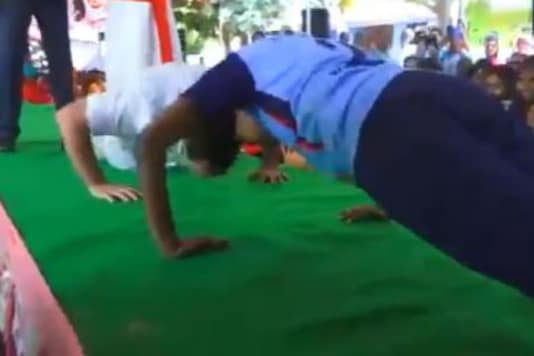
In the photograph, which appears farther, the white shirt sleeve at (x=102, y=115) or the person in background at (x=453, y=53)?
the person in background at (x=453, y=53)

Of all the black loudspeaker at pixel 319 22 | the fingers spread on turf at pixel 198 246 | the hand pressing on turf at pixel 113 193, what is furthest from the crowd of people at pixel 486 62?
the fingers spread on turf at pixel 198 246

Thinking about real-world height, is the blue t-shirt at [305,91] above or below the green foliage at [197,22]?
above

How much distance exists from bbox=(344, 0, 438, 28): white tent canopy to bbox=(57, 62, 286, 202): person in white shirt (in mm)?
1364

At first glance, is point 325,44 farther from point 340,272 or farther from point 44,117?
point 44,117

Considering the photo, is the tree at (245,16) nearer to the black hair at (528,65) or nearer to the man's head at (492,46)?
the man's head at (492,46)

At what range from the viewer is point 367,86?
86 cm

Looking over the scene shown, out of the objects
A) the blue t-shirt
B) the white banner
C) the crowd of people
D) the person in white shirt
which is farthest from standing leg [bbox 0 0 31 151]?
the white banner

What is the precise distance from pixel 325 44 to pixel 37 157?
3.49ft

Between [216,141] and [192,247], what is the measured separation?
18cm

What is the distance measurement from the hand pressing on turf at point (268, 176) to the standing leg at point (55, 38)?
68 cm

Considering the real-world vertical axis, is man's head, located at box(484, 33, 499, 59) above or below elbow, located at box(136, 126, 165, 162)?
below

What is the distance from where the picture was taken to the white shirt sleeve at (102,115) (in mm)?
1411

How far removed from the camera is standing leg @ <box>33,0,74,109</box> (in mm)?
2178

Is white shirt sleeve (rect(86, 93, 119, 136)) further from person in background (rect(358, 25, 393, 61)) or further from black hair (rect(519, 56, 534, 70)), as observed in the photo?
person in background (rect(358, 25, 393, 61))
